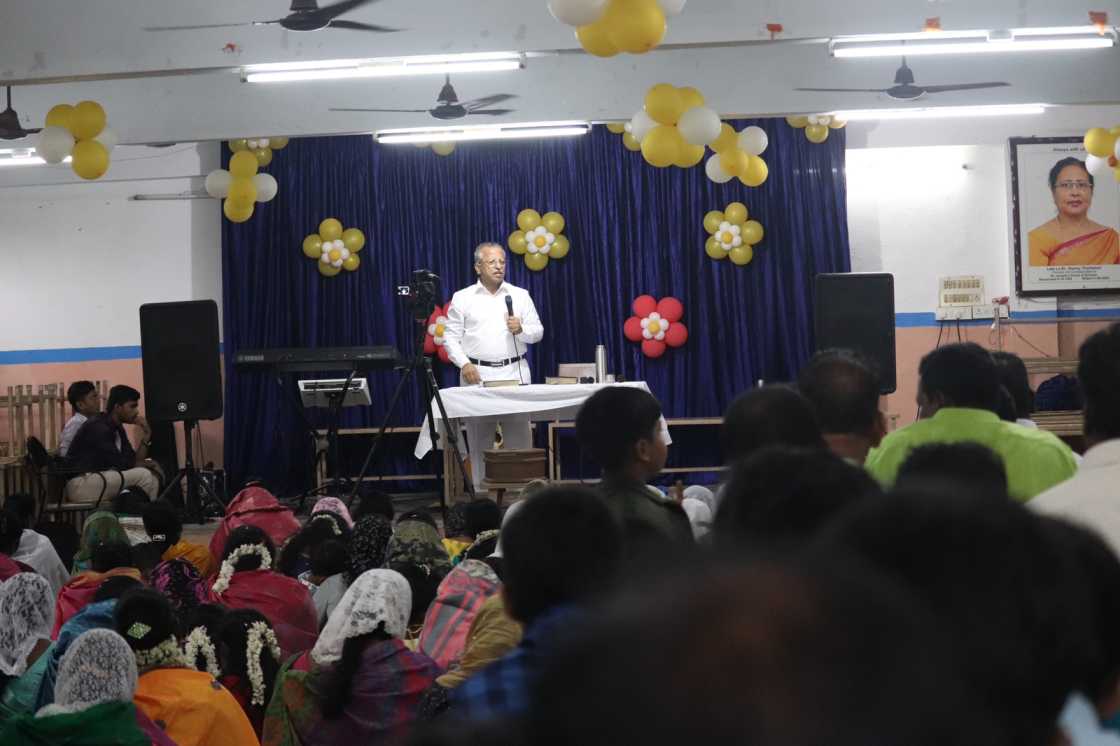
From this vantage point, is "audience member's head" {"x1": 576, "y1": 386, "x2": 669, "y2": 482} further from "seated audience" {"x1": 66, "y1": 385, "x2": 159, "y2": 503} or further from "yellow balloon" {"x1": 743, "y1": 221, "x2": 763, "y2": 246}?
"yellow balloon" {"x1": 743, "y1": 221, "x2": 763, "y2": 246}

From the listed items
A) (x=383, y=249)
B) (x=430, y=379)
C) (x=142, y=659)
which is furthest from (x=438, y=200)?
(x=142, y=659)

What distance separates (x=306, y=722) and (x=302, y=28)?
3833mm

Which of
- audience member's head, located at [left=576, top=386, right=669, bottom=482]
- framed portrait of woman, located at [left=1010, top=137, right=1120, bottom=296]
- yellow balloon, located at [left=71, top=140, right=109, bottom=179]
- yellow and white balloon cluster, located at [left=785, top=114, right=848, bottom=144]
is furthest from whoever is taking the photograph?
framed portrait of woman, located at [left=1010, top=137, right=1120, bottom=296]

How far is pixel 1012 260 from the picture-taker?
9680 mm

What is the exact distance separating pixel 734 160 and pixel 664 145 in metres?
1.30

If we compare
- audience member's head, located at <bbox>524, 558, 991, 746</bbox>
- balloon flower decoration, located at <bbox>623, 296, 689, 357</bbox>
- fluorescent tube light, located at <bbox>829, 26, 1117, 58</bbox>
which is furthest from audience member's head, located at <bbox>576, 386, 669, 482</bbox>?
balloon flower decoration, located at <bbox>623, 296, 689, 357</bbox>

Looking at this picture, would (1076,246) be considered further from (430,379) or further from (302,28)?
(302,28)

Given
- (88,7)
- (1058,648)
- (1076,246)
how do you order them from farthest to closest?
(1076,246) → (88,7) → (1058,648)

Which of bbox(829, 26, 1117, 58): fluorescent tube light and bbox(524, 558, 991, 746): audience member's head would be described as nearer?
bbox(524, 558, 991, 746): audience member's head

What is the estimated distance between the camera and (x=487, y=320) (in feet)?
28.2

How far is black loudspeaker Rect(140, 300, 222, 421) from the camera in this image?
8195mm

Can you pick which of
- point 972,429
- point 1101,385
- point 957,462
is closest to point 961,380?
point 972,429

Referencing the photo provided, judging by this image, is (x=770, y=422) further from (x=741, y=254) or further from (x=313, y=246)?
(x=313, y=246)

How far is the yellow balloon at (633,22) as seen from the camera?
465 cm
